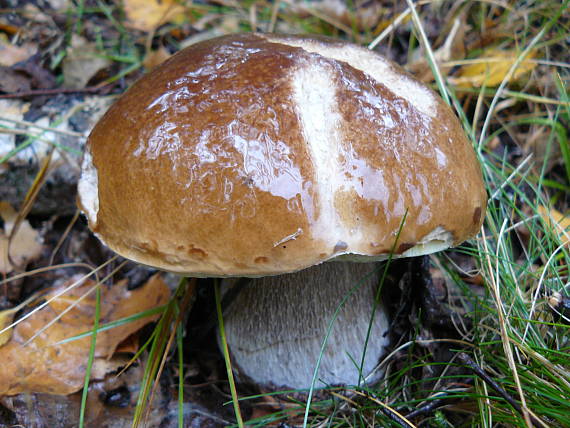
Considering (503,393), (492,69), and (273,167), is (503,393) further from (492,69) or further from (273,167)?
(492,69)

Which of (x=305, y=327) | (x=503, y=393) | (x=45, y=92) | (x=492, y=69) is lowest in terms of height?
(x=305, y=327)

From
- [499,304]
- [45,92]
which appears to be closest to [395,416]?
[499,304]

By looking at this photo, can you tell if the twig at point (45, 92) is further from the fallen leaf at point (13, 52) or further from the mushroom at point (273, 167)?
the mushroom at point (273, 167)

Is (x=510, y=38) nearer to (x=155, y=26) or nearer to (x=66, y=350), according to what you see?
(x=155, y=26)

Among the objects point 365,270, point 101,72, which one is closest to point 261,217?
point 365,270

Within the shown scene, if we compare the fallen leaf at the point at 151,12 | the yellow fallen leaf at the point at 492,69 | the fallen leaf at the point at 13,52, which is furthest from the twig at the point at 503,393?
the fallen leaf at the point at 151,12
